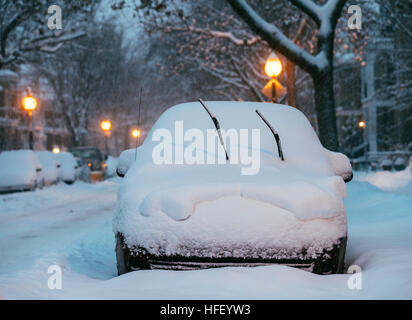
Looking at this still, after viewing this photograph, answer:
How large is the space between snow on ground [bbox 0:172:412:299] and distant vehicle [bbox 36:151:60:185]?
1139 centimetres

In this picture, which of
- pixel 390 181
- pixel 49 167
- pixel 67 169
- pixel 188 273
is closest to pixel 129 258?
pixel 188 273

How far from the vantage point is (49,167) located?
864 inches

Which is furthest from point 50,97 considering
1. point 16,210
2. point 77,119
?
point 16,210

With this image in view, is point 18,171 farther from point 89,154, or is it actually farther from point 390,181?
point 390,181

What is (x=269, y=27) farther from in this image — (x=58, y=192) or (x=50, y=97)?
(x=50, y=97)

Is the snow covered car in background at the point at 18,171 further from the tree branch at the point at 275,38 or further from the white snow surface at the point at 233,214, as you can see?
the white snow surface at the point at 233,214

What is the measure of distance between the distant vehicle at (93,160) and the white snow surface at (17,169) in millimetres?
9781

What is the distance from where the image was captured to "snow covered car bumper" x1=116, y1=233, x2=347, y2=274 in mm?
3805

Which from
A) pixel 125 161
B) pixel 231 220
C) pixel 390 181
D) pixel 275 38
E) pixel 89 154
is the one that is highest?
pixel 275 38

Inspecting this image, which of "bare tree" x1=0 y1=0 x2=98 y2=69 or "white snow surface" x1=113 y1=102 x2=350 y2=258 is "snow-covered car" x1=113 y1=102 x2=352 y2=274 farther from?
"bare tree" x1=0 y1=0 x2=98 y2=69

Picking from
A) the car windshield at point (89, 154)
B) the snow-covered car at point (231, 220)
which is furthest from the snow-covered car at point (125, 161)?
the car windshield at point (89, 154)

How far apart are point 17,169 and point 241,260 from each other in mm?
15930

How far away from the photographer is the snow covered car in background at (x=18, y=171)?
1795 centimetres

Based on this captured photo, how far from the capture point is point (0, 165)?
17938 millimetres
